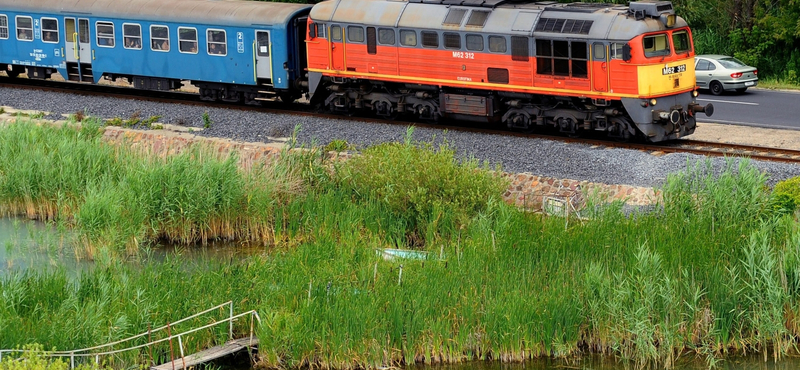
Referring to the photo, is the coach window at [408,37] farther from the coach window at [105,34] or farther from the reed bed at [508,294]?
the coach window at [105,34]

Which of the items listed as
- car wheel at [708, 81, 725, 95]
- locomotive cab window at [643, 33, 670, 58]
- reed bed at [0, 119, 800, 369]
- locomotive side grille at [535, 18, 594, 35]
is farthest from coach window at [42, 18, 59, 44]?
car wheel at [708, 81, 725, 95]

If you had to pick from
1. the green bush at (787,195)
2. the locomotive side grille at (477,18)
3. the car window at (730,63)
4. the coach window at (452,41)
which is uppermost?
the locomotive side grille at (477,18)

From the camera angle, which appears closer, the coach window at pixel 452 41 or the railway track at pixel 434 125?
the railway track at pixel 434 125

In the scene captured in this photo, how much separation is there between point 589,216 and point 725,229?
213cm

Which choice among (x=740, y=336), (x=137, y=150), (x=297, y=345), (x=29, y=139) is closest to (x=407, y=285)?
(x=297, y=345)

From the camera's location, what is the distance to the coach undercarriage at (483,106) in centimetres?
2288

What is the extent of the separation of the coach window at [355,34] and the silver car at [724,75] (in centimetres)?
1124

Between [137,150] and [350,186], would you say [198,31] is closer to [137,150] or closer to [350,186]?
[137,150]

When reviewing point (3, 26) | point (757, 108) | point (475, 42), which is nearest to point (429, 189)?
point (475, 42)

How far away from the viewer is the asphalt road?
26719 millimetres

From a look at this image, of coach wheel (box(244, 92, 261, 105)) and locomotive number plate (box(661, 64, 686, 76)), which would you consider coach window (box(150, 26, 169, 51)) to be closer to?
coach wheel (box(244, 92, 261, 105))

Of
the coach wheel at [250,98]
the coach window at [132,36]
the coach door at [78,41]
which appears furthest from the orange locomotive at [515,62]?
the coach door at [78,41]

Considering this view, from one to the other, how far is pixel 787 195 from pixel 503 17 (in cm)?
812

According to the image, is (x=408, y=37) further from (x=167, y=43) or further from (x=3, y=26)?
(x=3, y=26)
